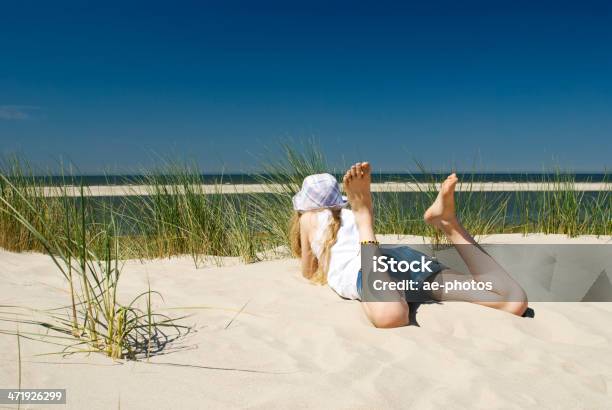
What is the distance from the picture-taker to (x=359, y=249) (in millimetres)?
2164

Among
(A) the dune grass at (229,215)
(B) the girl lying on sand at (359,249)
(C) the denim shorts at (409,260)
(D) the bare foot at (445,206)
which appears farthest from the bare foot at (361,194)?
(A) the dune grass at (229,215)

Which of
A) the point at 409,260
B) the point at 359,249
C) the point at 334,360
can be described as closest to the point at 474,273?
the point at 409,260

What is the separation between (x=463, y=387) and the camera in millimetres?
1284

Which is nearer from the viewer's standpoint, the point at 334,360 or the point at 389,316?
the point at 334,360

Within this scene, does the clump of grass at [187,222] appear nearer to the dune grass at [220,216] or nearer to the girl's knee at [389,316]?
the dune grass at [220,216]

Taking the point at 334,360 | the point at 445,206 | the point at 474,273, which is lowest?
the point at 334,360

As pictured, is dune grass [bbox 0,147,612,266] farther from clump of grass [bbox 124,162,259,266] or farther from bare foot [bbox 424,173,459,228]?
bare foot [bbox 424,173,459,228]

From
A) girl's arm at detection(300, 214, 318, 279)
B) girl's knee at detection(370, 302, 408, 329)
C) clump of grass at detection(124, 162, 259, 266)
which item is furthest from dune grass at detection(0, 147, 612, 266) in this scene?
girl's knee at detection(370, 302, 408, 329)

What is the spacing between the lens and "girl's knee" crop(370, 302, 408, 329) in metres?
1.73

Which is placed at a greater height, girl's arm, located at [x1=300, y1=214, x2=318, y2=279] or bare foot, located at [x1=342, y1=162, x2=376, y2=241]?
bare foot, located at [x1=342, y1=162, x2=376, y2=241]

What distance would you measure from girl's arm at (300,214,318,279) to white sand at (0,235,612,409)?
0.89 ft

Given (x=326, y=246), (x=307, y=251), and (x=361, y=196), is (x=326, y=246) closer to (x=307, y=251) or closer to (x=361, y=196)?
(x=307, y=251)

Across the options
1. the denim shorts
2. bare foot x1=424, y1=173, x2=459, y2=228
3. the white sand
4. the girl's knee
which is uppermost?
bare foot x1=424, y1=173, x2=459, y2=228

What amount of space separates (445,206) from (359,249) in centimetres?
43
